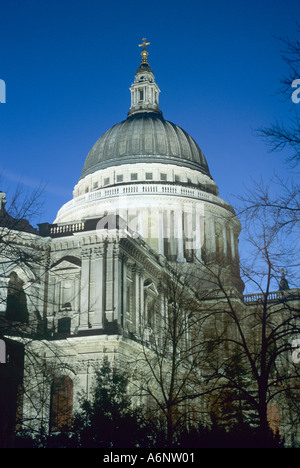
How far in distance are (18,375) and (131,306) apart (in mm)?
29486

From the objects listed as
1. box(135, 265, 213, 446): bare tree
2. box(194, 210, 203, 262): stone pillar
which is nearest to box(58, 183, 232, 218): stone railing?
box(194, 210, 203, 262): stone pillar

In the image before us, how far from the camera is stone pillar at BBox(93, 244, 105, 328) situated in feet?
133

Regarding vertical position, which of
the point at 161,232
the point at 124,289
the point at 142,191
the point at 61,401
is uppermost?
the point at 142,191

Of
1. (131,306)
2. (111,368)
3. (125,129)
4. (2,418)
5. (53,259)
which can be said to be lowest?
(2,418)

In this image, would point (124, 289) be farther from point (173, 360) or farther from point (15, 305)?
point (173, 360)

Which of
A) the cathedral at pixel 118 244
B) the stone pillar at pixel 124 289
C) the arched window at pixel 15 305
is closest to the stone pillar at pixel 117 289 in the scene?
the cathedral at pixel 118 244

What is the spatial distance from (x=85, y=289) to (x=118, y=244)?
3.79 meters

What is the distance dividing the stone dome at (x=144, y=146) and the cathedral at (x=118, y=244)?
0.47 feet

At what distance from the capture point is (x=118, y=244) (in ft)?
139

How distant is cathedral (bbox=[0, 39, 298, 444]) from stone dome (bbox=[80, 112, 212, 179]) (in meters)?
0.14

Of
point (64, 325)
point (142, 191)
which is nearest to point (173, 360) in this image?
point (64, 325)
